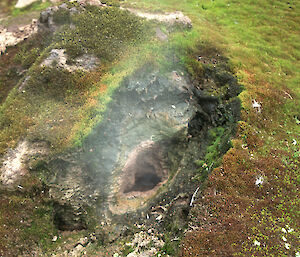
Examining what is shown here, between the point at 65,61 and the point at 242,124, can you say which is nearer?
the point at 242,124

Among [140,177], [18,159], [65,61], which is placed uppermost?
[65,61]

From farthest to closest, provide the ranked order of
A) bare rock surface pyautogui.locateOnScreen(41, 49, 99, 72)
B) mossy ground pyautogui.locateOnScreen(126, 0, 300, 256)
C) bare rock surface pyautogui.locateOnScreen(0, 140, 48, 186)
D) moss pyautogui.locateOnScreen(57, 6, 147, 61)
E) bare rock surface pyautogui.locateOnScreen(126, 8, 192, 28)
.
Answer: bare rock surface pyautogui.locateOnScreen(126, 8, 192, 28), moss pyautogui.locateOnScreen(57, 6, 147, 61), bare rock surface pyautogui.locateOnScreen(41, 49, 99, 72), bare rock surface pyautogui.locateOnScreen(0, 140, 48, 186), mossy ground pyautogui.locateOnScreen(126, 0, 300, 256)

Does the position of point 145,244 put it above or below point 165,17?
below

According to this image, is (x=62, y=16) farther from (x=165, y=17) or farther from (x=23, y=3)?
(x=23, y=3)

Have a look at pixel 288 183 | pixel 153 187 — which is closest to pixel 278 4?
pixel 288 183

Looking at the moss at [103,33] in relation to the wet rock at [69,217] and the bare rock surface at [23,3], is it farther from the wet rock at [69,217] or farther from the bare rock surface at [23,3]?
the bare rock surface at [23,3]

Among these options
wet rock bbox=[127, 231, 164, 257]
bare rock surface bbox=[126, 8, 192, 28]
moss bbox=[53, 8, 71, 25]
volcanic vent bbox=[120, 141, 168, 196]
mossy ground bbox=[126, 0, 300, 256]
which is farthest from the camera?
bare rock surface bbox=[126, 8, 192, 28]

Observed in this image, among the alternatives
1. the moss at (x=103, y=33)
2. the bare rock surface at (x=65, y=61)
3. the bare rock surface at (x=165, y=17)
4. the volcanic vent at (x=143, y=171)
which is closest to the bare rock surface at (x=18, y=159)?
the volcanic vent at (x=143, y=171)

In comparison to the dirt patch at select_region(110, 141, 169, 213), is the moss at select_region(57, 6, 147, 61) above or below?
above

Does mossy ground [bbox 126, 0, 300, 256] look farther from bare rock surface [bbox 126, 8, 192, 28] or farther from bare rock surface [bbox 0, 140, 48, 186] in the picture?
bare rock surface [bbox 0, 140, 48, 186]

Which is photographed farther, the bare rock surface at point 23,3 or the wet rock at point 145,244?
the bare rock surface at point 23,3

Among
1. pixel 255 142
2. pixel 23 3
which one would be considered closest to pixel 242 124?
pixel 255 142

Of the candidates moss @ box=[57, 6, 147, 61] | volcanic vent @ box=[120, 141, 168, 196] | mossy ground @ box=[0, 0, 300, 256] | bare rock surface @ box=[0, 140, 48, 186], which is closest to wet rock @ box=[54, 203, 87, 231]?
mossy ground @ box=[0, 0, 300, 256]

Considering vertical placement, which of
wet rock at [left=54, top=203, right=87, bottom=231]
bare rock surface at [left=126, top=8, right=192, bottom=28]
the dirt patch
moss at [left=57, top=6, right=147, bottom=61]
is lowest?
wet rock at [left=54, top=203, right=87, bottom=231]
